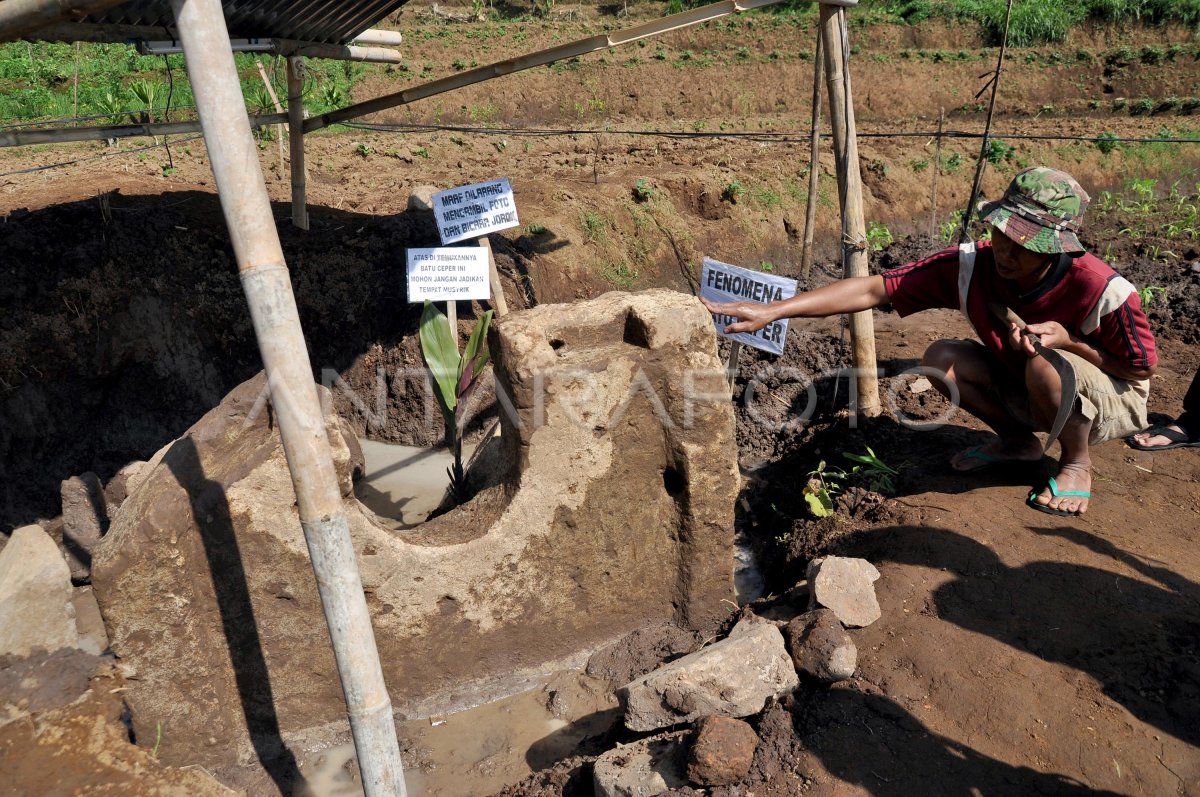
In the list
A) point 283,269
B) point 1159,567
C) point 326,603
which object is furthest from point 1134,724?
point 283,269

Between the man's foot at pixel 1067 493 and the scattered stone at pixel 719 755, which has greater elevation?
the man's foot at pixel 1067 493

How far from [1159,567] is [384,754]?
107 inches

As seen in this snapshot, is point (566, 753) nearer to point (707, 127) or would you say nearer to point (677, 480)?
point (677, 480)

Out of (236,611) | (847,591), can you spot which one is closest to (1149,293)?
(847,591)

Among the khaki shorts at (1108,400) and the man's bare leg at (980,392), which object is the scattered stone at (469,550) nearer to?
the man's bare leg at (980,392)

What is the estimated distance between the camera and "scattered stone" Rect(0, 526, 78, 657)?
9.87 feet

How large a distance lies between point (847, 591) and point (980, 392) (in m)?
1.20

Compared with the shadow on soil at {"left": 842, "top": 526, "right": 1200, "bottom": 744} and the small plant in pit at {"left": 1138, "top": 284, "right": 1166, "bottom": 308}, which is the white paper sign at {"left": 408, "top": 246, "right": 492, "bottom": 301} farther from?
the small plant in pit at {"left": 1138, "top": 284, "right": 1166, "bottom": 308}

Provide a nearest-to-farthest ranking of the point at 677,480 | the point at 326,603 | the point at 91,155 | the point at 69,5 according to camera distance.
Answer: the point at 69,5 → the point at 326,603 → the point at 677,480 → the point at 91,155

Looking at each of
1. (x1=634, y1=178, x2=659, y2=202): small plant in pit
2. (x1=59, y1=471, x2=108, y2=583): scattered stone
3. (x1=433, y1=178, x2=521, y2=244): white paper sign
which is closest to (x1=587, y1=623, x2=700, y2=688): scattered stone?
(x1=59, y1=471, x2=108, y2=583): scattered stone

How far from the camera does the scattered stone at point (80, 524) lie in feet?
14.4

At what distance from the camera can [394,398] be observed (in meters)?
5.88

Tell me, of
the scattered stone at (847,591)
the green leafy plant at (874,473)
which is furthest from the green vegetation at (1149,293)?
the scattered stone at (847,591)

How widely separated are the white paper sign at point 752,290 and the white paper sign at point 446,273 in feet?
4.94
